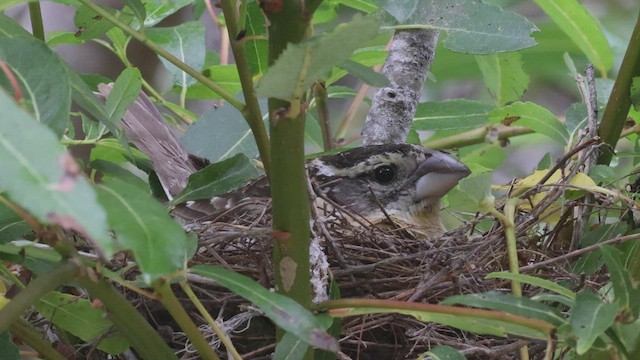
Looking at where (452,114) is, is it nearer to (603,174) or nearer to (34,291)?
(603,174)

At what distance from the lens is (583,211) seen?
1.60 m

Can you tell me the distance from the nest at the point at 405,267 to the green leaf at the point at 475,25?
273mm

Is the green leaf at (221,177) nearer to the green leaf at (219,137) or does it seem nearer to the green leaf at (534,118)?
the green leaf at (219,137)

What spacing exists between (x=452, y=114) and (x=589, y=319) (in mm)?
1122

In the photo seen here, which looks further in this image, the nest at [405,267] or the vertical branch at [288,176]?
the nest at [405,267]

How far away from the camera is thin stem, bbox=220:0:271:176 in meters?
1.05

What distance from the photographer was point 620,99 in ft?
4.93

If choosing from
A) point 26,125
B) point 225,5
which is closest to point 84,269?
point 26,125

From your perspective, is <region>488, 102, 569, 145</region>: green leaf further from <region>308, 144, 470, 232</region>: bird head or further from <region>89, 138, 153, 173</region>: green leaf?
<region>89, 138, 153, 173</region>: green leaf

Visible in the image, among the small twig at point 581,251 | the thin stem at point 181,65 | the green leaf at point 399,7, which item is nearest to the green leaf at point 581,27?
the small twig at point 581,251

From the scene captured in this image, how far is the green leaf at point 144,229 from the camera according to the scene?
31.5 inches

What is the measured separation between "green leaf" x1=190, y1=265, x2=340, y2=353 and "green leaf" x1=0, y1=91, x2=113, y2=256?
11.6 inches

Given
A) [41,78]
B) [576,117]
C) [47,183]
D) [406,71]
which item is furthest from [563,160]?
[47,183]

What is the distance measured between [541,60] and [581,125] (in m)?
1.30
